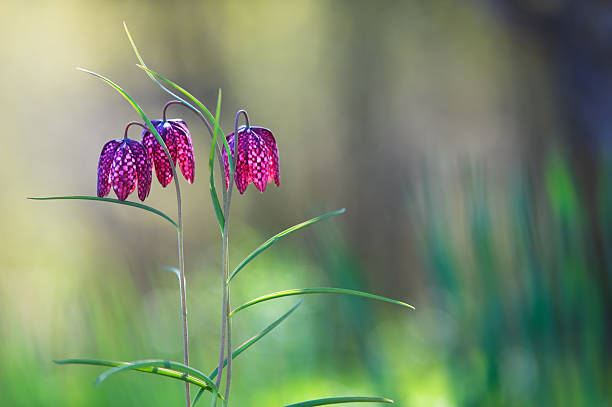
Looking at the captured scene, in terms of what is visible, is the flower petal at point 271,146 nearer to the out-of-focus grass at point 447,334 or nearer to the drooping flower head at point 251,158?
the drooping flower head at point 251,158

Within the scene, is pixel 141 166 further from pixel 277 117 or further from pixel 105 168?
pixel 277 117

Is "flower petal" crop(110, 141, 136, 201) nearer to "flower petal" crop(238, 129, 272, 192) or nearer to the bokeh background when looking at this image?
"flower petal" crop(238, 129, 272, 192)

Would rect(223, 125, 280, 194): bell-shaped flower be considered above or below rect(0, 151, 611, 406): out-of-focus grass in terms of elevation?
above

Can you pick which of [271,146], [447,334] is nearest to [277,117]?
[447,334]

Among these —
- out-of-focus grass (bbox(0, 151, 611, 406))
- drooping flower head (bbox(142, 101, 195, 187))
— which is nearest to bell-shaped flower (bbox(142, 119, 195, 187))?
drooping flower head (bbox(142, 101, 195, 187))

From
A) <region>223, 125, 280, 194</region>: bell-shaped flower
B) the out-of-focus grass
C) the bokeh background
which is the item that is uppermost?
the bokeh background

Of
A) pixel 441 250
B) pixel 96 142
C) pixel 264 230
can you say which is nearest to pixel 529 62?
pixel 264 230

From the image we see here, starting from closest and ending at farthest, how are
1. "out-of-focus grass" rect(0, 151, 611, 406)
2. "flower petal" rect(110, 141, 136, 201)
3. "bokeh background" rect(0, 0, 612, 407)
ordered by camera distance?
"flower petal" rect(110, 141, 136, 201) → "out-of-focus grass" rect(0, 151, 611, 406) → "bokeh background" rect(0, 0, 612, 407)
